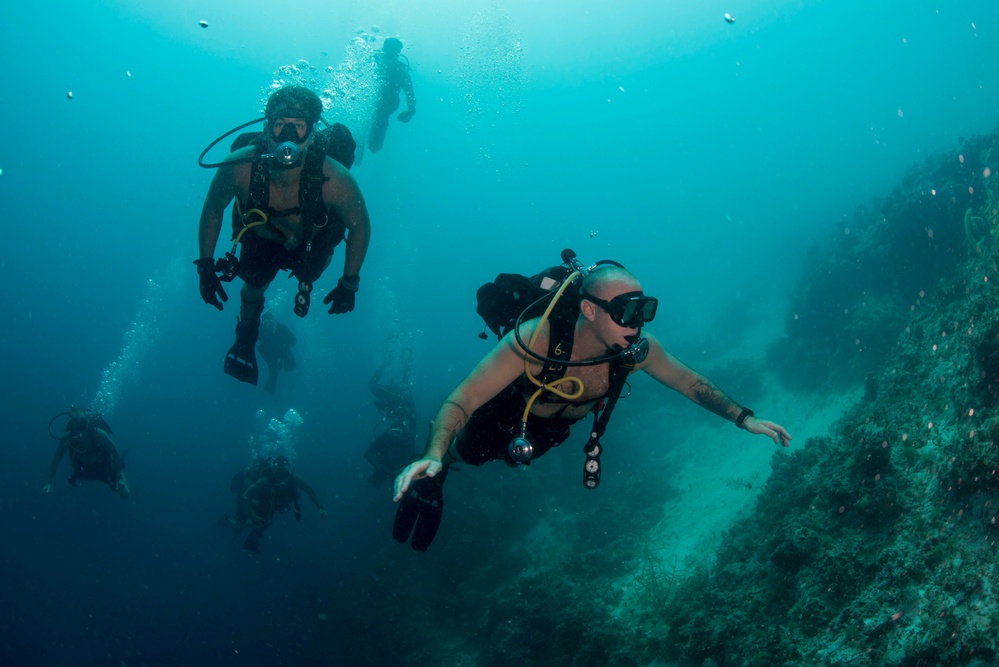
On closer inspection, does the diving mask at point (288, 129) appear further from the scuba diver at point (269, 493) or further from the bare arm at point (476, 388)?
the scuba diver at point (269, 493)

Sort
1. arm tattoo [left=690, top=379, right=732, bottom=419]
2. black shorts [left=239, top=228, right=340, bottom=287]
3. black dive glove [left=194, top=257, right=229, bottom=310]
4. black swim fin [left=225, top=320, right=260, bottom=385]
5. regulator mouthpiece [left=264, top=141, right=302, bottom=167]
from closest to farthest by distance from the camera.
Answer: arm tattoo [left=690, top=379, right=732, bottom=419]
regulator mouthpiece [left=264, top=141, right=302, bottom=167]
black dive glove [left=194, top=257, right=229, bottom=310]
black shorts [left=239, top=228, right=340, bottom=287]
black swim fin [left=225, top=320, right=260, bottom=385]

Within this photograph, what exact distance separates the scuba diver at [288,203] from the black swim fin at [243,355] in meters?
0.98

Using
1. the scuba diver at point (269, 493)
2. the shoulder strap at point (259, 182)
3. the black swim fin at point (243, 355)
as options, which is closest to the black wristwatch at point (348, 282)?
the shoulder strap at point (259, 182)

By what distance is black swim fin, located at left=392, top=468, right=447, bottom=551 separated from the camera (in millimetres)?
4234

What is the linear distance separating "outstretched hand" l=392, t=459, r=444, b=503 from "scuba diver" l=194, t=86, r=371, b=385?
2803 millimetres

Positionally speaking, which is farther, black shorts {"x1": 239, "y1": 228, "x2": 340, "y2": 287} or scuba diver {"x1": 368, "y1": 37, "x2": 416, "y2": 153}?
scuba diver {"x1": 368, "y1": 37, "x2": 416, "y2": 153}

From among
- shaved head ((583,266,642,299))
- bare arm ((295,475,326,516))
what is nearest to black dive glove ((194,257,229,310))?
shaved head ((583,266,642,299))

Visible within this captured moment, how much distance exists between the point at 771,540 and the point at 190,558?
2457cm

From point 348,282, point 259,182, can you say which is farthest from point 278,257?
point 259,182

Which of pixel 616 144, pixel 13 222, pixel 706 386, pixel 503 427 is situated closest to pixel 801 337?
pixel 706 386

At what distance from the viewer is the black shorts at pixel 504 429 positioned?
400 centimetres

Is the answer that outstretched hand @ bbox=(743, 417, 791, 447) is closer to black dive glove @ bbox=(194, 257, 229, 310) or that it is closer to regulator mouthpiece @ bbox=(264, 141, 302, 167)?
regulator mouthpiece @ bbox=(264, 141, 302, 167)

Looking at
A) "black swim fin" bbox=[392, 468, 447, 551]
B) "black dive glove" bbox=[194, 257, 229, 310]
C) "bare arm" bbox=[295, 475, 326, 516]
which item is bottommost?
"bare arm" bbox=[295, 475, 326, 516]

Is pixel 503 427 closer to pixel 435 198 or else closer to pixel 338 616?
pixel 338 616
